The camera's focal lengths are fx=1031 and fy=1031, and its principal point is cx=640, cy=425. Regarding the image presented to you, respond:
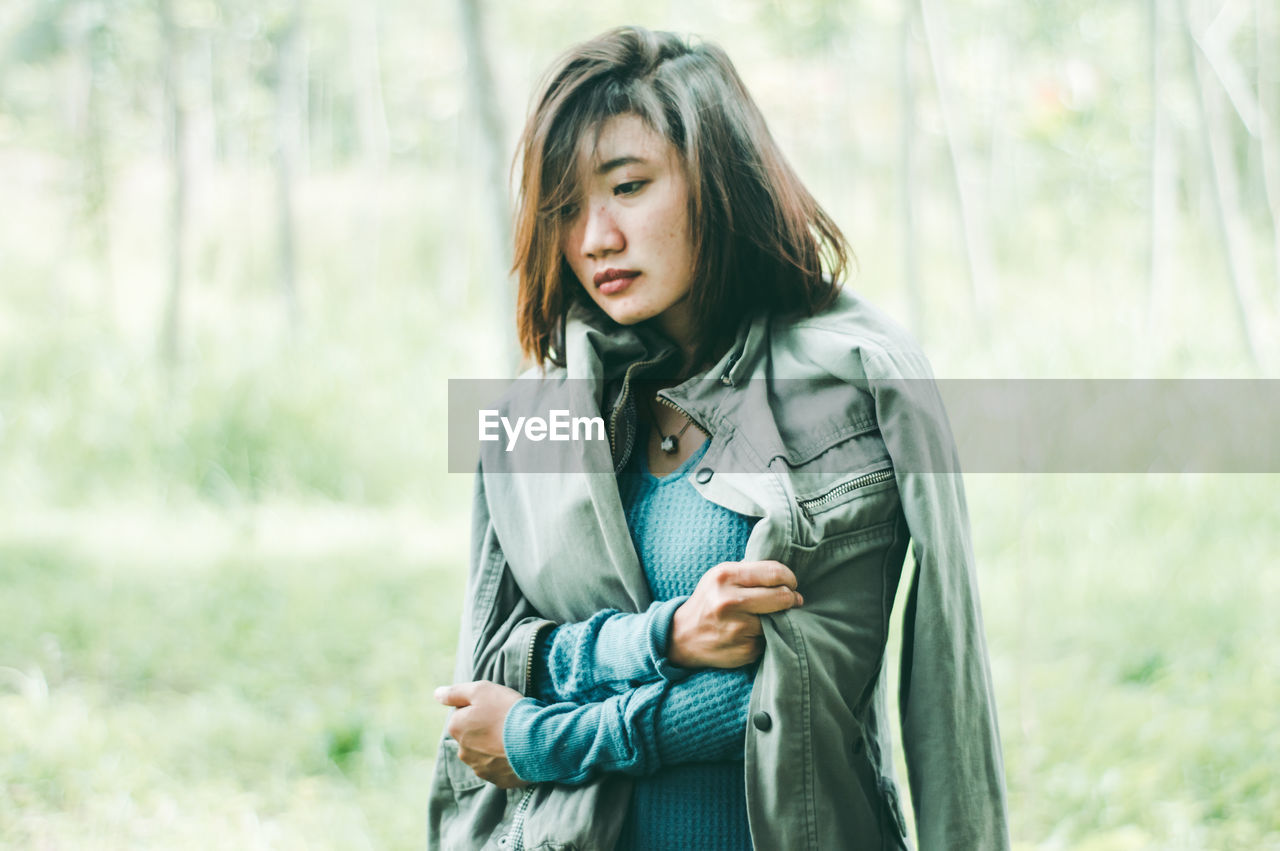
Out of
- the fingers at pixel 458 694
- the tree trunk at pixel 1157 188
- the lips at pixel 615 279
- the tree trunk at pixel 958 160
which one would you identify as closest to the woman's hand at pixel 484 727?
the fingers at pixel 458 694

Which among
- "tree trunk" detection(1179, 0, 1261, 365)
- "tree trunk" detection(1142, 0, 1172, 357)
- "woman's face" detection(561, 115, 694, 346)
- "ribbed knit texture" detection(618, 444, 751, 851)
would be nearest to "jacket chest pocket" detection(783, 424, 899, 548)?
"ribbed knit texture" detection(618, 444, 751, 851)

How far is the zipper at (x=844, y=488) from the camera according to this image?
4.73 feet

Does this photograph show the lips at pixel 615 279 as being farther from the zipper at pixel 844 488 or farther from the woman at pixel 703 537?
the zipper at pixel 844 488

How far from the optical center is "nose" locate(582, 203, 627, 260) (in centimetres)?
159

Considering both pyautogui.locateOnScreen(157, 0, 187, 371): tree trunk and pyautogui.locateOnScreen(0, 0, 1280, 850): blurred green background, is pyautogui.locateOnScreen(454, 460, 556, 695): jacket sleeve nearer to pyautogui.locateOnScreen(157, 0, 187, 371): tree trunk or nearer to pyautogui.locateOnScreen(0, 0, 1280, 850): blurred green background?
pyautogui.locateOnScreen(0, 0, 1280, 850): blurred green background

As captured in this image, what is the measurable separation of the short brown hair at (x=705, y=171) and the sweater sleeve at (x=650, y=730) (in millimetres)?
574

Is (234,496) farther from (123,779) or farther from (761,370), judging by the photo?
(761,370)

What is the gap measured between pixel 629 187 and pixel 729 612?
0.67 meters

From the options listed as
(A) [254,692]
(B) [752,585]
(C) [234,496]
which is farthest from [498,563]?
(C) [234,496]

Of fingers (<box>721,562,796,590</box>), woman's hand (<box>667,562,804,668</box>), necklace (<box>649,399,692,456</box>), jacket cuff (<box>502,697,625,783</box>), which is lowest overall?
jacket cuff (<box>502,697,625,783</box>)

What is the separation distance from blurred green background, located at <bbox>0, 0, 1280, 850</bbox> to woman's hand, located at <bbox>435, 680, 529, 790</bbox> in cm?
159

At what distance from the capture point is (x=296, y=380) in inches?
255

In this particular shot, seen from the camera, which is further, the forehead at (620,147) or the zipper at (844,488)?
the forehead at (620,147)

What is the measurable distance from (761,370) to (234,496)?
4.78 metres
